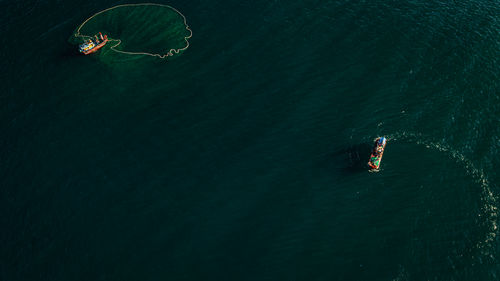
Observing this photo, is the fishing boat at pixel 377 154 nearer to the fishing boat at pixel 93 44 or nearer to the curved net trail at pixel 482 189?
the curved net trail at pixel 482 189

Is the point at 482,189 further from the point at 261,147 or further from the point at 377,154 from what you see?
the point at 261,147

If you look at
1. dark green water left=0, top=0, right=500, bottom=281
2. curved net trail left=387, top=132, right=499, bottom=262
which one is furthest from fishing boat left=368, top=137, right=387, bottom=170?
curved net trail left=387, top=132, right=499, bottom=262

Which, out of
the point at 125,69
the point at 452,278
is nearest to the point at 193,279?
the point at 452,278

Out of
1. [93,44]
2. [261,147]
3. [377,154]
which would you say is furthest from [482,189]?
[93,44]

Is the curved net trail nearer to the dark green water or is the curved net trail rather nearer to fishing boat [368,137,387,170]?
the dark green water

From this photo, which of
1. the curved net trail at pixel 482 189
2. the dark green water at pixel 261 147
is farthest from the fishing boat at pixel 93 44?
the curved net trail at pixel 482 189
